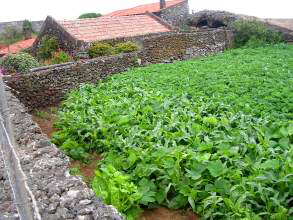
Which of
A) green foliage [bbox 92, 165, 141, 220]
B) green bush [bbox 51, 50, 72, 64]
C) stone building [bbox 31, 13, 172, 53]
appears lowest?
green foliage [bbox 92, 165, 141, 220]

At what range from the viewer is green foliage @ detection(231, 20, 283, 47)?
1697 centimetres

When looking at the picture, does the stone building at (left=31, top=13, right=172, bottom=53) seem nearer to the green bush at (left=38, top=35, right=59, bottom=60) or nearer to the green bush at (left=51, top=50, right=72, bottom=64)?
the green bush at (left=38, top=35, right=59, bottom=60)

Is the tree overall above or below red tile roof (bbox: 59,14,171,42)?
below

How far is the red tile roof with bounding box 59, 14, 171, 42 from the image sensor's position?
15859mm

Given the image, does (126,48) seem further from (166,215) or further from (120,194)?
(166,215)

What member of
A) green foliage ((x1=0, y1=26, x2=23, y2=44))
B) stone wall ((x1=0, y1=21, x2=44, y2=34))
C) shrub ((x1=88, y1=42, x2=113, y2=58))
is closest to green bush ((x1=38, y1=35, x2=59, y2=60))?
shrub ((x1=88, y1=42, x2=113, y2=58))

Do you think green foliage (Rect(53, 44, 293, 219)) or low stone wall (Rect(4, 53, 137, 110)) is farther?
low stone wall (Rect(4, 53, 137, 110))

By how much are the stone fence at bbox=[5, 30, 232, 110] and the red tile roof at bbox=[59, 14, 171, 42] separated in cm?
218

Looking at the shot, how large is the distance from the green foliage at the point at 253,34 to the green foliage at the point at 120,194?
13.5 metres

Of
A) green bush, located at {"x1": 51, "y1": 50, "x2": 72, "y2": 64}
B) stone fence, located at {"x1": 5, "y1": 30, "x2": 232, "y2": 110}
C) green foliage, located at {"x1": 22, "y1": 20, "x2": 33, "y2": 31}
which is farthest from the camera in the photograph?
green foliage, located at {"x1": 22, "y1": 20, "x2": 33, "y2": 31}

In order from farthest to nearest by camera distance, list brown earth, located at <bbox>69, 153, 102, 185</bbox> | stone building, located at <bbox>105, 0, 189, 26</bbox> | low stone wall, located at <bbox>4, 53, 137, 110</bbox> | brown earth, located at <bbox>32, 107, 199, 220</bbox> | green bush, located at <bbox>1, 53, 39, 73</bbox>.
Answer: stone building, located at <bbox>105, 0, 189, 26</bbox>
green bush, located at <bbox>1, 53, 39, 73</bbox>
low stone wall, located at <bbox>4, 53, 137, 110</bbox>
brown earth, located at <bbox>69, 153, 102, 185</bbox>
brown earth, located at <bbox>32, 107, 199, 220</bbox>

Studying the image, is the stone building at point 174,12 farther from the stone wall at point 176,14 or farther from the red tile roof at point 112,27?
the red tile roof at point 112,27

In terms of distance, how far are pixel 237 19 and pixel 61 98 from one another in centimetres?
1203

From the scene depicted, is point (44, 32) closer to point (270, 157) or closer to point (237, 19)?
point (237, 19)
